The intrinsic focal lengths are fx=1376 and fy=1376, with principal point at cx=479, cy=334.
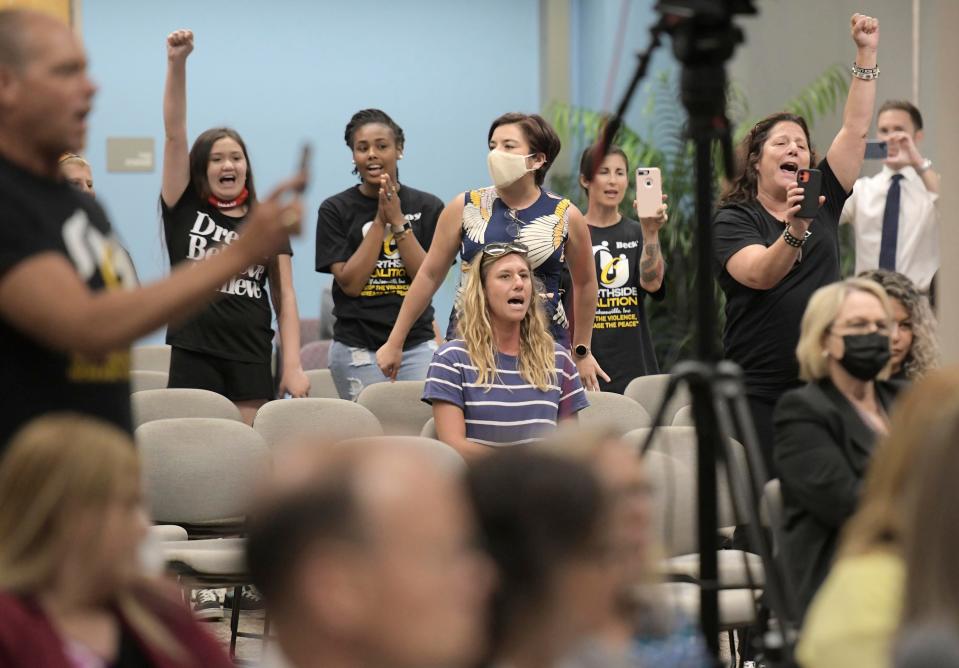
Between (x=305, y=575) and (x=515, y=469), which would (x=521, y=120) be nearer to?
(x=515, y=469)

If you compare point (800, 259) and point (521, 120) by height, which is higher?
point (521, 120)

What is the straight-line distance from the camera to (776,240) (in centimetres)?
402

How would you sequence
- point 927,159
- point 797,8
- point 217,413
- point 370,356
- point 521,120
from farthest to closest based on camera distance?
point 797,8, point 927,159, point 370,356, point 521,120, point 217,413

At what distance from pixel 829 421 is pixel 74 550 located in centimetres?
180

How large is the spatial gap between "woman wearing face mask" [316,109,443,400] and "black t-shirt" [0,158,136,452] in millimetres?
2728

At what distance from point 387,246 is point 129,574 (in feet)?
10.9

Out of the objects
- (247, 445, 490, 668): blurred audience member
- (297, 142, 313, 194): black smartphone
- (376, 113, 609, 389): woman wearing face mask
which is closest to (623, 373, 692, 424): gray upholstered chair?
(376, 113, 609, 389): woman wearing face mask

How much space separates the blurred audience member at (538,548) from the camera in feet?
4.92

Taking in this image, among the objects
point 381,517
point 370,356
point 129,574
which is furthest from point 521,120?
point 381,517

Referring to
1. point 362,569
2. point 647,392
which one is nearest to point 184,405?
point 647,392

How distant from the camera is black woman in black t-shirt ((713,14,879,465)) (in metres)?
3.90

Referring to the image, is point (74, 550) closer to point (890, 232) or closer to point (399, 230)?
point (399, 230)

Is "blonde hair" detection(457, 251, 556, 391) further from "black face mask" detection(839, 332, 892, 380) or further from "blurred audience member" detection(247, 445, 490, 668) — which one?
"blurred audience member" detection(247, 445, 490, 668)

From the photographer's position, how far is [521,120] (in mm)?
4605
